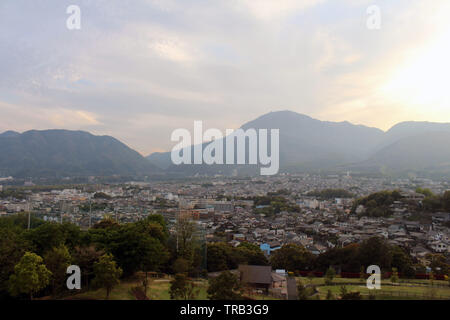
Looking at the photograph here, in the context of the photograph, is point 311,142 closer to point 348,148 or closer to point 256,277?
point 348,148

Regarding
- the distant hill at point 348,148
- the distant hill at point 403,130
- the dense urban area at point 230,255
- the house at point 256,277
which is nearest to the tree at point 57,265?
the dense urban area at point 230,255

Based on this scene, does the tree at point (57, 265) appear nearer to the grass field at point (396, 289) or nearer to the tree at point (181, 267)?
the tree at point (181, 267)

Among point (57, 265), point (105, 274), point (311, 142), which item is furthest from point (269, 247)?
point (311, 142)

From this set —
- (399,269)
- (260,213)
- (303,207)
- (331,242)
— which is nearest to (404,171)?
(303,207)

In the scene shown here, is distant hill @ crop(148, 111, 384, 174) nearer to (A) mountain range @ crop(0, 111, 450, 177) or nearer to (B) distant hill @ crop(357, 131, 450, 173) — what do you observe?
(A) mountain range @ crop(0, 111, 450, 177)

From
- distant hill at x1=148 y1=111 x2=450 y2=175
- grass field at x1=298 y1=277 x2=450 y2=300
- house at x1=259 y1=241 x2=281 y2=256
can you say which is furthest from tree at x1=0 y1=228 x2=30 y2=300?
distant hill at x1=148 y1=111 x2=450 y2=175

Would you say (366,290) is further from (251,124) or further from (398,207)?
(251,124)

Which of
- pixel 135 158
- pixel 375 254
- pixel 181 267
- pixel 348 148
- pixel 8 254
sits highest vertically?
pixel 348 148

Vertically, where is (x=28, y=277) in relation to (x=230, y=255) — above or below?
above
